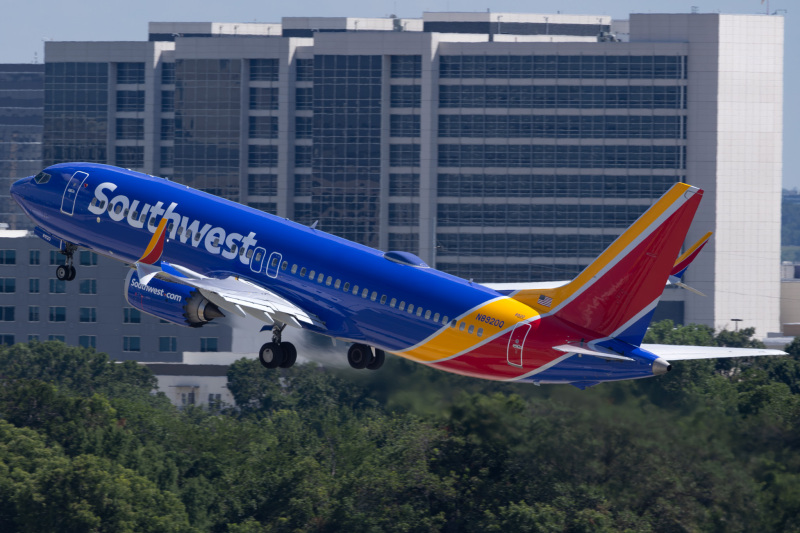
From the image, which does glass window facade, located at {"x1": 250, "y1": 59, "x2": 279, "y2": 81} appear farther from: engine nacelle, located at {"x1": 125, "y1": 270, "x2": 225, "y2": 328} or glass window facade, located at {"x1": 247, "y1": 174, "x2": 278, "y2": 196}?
engine nacelle, located at {"x1": 125, "y1": 270, "x2": 225, "y2": 328}

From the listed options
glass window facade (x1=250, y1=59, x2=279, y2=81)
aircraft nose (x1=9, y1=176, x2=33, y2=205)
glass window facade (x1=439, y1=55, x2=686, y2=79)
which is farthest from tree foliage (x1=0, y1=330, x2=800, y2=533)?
glass window facade (x1=250, y1=59, x2=279, y2=81)

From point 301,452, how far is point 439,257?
79773 millimetres

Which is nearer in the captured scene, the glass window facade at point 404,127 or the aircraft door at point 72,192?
the aircraft door at point 72,192

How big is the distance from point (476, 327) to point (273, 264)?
962 centimetres

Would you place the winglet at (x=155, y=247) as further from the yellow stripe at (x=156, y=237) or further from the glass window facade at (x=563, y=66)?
the glass window facade at (x=563, y=66)

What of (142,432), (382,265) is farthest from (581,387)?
(142,432)

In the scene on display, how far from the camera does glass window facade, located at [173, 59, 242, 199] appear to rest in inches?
7682

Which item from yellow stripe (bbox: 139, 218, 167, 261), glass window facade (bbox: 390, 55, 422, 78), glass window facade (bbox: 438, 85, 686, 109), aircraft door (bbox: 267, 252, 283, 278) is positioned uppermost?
glass window facade (bbox: 390, 55, 422, 78)

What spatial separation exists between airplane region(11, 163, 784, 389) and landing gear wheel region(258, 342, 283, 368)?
63mm

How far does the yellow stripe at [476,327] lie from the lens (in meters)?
49.2

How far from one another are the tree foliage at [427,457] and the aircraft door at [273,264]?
10.0 m

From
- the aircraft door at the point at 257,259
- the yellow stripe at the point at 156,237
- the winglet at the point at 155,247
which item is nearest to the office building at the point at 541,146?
the aircraft door at the point at 257,259

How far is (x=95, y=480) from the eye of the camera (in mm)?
93875

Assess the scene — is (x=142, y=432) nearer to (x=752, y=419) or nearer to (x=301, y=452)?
(x=301, y=452)
